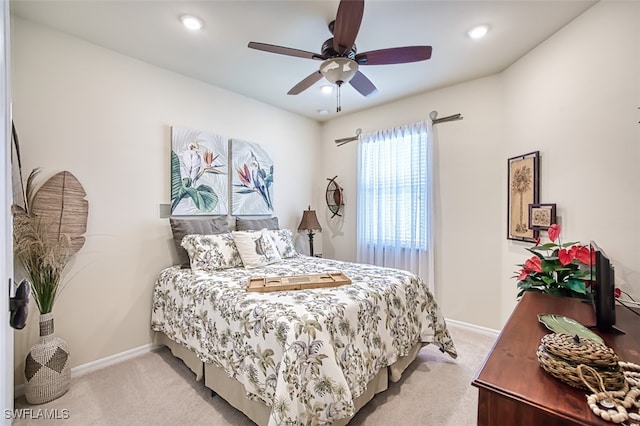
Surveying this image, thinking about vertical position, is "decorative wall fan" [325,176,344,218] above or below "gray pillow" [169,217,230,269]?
above

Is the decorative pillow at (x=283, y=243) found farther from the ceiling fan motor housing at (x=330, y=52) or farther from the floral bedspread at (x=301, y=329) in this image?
the ceiling fan motor housing at (x=330, y=52)

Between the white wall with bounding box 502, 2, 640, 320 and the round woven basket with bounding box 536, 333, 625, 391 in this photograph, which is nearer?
the round woven basket with bounding box 536, 333, 625, 391

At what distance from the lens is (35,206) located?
2.02 m

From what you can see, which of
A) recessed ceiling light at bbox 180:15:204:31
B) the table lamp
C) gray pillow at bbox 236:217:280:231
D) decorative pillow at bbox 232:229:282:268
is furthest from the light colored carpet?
recessed ceiling light at bbox 180:15:204:31

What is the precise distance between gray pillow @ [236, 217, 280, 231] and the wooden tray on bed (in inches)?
45.2

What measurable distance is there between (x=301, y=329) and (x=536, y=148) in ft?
8.46

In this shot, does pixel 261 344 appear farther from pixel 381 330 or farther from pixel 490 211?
pixel 490 211

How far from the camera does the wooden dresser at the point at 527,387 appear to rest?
73 cm

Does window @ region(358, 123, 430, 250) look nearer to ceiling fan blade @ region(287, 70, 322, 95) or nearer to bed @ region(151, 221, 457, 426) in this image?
bed @ region(151, 221, 457, 426)

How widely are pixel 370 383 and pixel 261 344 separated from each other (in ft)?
2.77

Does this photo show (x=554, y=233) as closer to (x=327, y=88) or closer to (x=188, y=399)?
(x=327, y=88)

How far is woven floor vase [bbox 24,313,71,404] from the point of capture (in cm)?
186

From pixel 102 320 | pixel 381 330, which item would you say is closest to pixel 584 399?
pixel 381 330

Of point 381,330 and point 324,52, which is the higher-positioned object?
point 324,52
